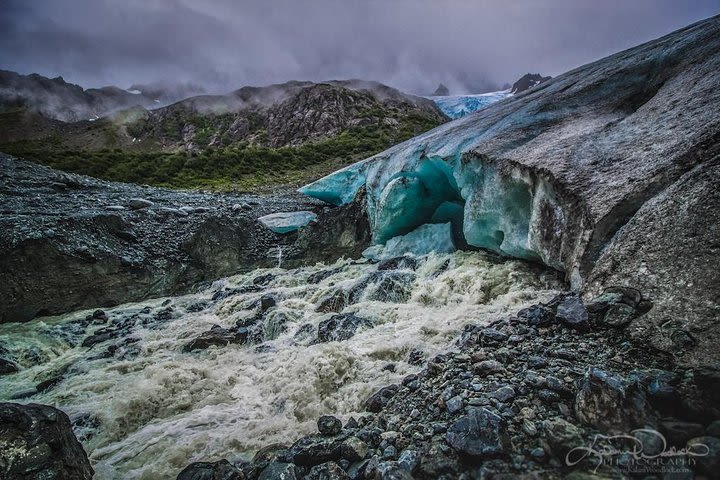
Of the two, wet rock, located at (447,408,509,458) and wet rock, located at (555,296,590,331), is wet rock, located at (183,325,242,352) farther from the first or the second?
wet rock, located at (555,296,590,331)

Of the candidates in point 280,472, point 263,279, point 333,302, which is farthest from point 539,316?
point 263,279

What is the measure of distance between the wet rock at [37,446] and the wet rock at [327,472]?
6.83ft

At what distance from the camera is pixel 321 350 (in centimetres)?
550

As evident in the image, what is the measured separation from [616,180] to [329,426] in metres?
4.98

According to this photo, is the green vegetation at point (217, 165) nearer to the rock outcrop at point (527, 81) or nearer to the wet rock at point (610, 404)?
the wet rock at point (610, 404)

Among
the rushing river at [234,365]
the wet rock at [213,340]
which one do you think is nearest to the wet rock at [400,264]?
the rushing river at [234,365]

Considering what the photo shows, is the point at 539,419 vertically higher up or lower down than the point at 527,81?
lower down

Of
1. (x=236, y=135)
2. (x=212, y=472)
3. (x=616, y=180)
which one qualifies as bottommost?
(x=212, y=472)

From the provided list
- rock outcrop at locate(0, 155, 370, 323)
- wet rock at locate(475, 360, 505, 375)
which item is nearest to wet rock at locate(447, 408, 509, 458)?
wet rock at locate(475, 360, 505, 375)

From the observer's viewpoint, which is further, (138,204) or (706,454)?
(138,204)

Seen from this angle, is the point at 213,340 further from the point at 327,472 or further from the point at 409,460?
the point at 409,460

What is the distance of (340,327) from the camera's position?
6305 millimetres

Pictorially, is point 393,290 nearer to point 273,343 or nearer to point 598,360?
point 273,343

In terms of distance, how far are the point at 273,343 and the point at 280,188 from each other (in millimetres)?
20445
